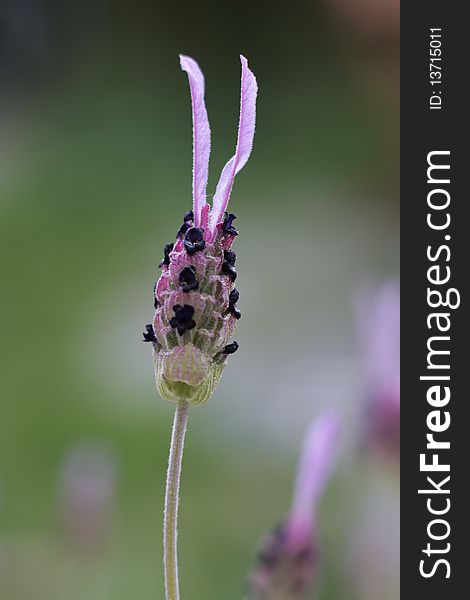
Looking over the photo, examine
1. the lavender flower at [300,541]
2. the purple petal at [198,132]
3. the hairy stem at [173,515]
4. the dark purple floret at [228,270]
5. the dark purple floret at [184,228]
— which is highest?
the purple petal at [198,132]

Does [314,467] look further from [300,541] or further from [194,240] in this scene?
[194,240]

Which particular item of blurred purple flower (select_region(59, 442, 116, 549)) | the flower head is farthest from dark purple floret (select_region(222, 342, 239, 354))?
blurred purple flower (select_region(59, 442, 116, 549))

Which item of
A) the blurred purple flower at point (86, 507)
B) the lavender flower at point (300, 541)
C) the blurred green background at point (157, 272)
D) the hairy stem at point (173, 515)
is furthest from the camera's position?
the blurred green background at point (157, 272)

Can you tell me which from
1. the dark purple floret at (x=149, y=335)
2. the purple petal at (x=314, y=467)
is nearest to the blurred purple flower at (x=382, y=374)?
the purple petal at (x=314, y=467)

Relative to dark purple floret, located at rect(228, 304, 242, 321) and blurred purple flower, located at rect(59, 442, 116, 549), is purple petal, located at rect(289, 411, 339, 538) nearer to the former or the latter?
dark purple floret, located at rect(228, 304, 242, 321)

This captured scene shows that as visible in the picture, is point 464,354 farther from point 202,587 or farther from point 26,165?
Answer: point 26,165

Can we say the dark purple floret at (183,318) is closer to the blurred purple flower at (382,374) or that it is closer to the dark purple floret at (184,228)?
the dark purple floret at (184,228)
